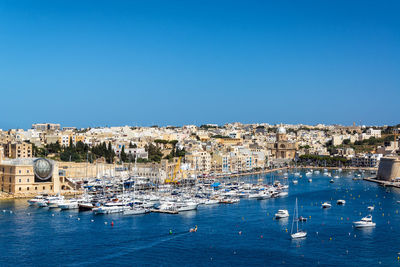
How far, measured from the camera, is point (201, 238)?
57.9ft

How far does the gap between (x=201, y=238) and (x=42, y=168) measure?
40.5ft

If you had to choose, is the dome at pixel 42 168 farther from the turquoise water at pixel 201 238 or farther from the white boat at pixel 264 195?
the white boat at pixel 264 195

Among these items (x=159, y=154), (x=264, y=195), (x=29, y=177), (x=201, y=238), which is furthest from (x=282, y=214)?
(x=159, y=154)

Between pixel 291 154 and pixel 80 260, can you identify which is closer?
pixel 80 260

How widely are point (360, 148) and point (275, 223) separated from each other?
47038 mm

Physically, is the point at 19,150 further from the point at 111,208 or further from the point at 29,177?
the point at 111,208

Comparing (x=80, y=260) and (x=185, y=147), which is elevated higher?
(x=185, y=147)

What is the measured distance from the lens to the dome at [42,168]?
26969 mm

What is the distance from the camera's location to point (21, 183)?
2661 cm

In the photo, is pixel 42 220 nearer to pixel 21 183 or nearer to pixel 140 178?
pixel 21 183

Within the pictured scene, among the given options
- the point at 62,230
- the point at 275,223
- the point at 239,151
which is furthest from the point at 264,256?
the point at 239,151

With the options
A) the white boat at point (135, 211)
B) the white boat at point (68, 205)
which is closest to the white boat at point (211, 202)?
the white boat at point (135, 211)

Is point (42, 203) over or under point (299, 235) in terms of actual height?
over

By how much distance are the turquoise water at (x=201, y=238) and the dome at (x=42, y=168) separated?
2.41m
